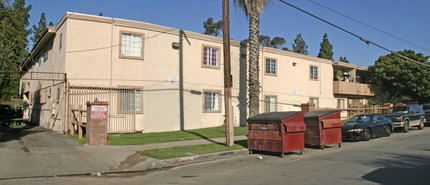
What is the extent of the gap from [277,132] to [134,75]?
9518 millimetres

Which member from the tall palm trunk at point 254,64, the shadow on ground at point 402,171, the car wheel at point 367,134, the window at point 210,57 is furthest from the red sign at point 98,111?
the car wheel at point 367,134

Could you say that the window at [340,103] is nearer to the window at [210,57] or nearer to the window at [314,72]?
the window at [314,72]

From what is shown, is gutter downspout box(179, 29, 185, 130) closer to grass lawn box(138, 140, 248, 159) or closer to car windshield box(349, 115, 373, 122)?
grass lawn box(138, 140, 248, 159)

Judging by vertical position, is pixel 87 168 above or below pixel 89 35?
below

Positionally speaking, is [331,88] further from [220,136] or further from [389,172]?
[389,172]

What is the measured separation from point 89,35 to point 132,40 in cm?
221

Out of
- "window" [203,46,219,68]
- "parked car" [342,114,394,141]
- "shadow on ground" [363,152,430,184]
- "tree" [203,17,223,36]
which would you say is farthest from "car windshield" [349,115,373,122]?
"tree" [203,17,223,36]

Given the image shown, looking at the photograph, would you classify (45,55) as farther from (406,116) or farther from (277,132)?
(406,116)

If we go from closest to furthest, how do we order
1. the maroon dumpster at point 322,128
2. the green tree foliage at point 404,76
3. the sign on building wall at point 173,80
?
the maroon dumpster at point 322,128, the sign on building wall at point 173,80, the green tree foliage at point 404,76

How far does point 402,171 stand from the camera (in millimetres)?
7914

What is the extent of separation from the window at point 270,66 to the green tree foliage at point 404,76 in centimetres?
1307

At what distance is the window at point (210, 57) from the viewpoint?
20297 millimetres

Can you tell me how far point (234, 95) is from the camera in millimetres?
21688

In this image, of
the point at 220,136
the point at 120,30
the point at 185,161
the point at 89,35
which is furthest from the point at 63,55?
the point at 185,161
